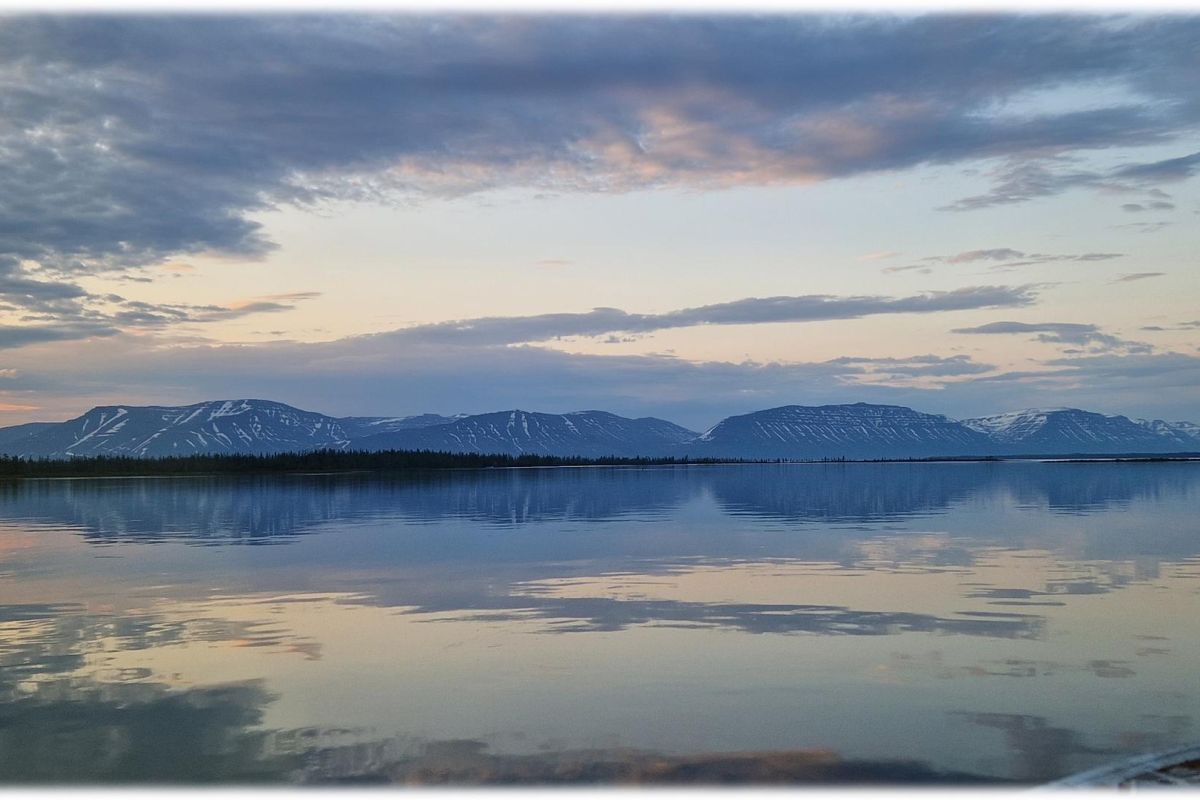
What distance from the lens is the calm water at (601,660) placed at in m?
13.6

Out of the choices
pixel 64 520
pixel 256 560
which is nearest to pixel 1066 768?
pixel 256 560

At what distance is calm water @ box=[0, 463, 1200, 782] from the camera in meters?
13.6

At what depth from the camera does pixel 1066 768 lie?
42.1 ft

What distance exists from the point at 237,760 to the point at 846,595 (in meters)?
16.4

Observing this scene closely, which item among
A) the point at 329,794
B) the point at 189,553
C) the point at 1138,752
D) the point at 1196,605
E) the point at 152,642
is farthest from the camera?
the point at 189,553

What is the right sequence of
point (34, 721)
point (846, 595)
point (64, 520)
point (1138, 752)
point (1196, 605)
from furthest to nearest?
point (64, 520) < point (846, 595) < point (1196, 605) < point (34, 721) < point (1138, 752)

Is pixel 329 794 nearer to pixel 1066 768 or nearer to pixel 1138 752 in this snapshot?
pixel 1066 768

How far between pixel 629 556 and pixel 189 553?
16.7 metres

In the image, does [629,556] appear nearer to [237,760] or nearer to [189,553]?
[189,553]

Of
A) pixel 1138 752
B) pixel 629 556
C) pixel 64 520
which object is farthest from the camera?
pixel 64 520

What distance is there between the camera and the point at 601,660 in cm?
1880

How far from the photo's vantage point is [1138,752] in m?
13.4

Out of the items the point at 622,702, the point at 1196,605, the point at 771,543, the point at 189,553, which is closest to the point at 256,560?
the point at 189,553

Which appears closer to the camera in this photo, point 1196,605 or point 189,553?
point 1196,605
